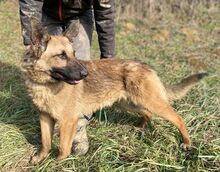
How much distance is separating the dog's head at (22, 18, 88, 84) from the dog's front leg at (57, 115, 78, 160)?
0.47 m

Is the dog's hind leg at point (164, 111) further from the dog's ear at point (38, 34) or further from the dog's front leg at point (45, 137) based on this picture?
the dog's ear at point (38, 34)

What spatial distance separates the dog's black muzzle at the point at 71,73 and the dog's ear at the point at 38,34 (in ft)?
0.90

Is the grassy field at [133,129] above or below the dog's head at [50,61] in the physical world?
below

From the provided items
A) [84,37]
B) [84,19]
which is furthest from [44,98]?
[84,19]

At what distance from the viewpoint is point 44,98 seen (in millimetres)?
4082

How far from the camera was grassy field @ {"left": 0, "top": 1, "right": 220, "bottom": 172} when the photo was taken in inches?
158

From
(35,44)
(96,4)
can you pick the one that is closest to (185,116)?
(96,4)

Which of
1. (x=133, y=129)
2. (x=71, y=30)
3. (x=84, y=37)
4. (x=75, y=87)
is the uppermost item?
(x=71, y=30)

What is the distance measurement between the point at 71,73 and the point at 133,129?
1.36m

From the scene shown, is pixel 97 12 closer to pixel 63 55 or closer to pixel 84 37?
pixel 84 37

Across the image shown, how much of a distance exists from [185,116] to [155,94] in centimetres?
67

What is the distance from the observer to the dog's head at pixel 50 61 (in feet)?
12.6

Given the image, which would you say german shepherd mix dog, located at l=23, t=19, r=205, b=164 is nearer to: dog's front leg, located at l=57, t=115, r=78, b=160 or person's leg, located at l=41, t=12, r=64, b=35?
dog's front leg, located at l=57, t=115, r=78, b=160

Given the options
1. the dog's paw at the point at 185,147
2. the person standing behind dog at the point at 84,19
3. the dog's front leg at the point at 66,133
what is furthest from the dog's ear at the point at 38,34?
the dog's paw at the point at 185,147
